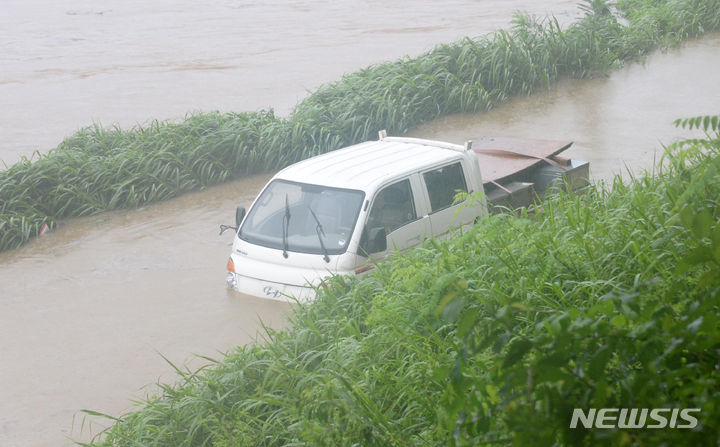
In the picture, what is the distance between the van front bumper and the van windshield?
36 cm

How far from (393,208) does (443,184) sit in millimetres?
753

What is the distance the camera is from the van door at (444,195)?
26.5 ft

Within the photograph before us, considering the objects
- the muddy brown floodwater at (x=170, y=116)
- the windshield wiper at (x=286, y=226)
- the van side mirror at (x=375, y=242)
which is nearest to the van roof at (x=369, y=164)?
the windshield wiper at (x=286, y=226)

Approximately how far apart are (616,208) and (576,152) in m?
7.68

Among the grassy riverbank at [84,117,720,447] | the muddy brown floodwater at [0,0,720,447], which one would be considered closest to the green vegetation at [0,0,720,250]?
the muddy brown floodwater at [0,0,720,447]

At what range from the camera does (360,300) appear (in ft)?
20.2

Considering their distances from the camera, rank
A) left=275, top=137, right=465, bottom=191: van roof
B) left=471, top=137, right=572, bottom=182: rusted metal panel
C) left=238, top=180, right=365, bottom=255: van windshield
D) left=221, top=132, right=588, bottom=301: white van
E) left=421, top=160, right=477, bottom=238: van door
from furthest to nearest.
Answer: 1. left=471, top=137, right=572, bottom=182: rusted metal panel
2. left=421, top=160, right=477, bottom=238: van door
3. left=275, top=137, right=465, bottom=191: van roof
4. left=238, top=180, right=365, bottom=255: van windshield
5. left=221, top=132, right=588, bottom=301: white van

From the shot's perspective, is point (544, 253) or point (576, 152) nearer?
point (544, 253)

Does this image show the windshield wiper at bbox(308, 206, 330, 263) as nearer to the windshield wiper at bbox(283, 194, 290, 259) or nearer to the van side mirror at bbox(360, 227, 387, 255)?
the windshield wiper at bbox(283, 194, 290, 259)

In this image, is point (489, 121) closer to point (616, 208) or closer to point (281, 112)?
point (281, 112)

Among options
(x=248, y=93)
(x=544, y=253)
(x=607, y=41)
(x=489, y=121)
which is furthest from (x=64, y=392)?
Answer: (x=607, y=41)

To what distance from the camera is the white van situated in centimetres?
739

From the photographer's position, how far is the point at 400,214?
7.82m

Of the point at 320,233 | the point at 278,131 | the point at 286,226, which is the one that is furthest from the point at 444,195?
the point at 278,131
